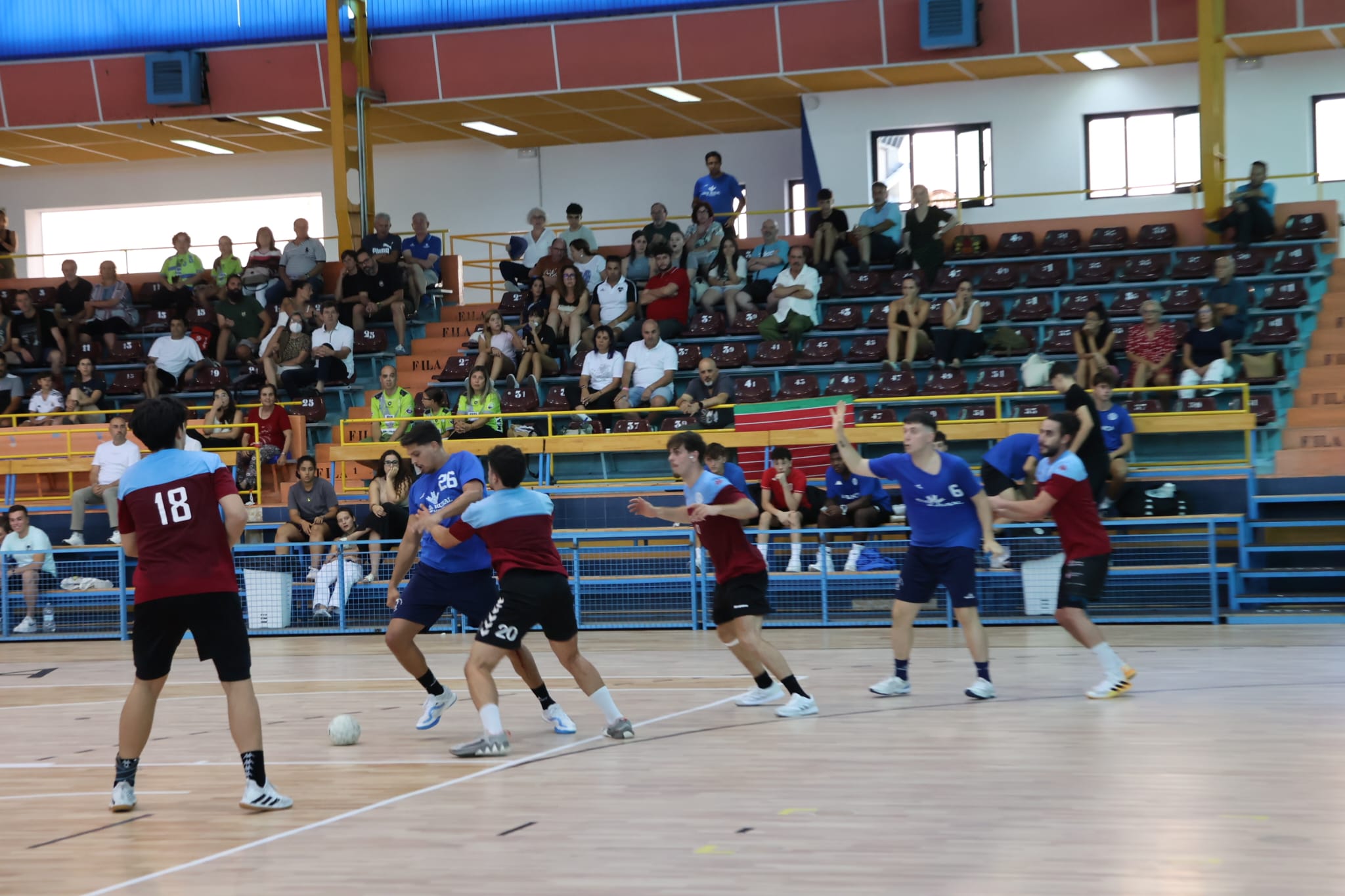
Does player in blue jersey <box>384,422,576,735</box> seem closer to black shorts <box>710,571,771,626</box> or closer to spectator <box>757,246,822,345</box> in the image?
black shorts <box>710,571,771,626</box>

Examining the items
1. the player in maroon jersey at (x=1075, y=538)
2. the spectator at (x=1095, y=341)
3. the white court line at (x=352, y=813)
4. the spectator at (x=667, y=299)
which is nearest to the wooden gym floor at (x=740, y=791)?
the white court line at (x=352, y=813)

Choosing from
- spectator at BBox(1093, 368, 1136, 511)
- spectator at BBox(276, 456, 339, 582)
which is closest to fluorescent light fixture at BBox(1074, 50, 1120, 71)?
spectator at BBox(1093, 368, 1136, 511)

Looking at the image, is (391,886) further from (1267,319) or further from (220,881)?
(1267,319)

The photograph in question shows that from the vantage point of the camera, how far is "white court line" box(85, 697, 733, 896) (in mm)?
5246

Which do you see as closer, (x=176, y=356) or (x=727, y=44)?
(x=176, y=356)

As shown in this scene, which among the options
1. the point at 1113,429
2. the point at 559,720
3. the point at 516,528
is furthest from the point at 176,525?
the point at 1113,429

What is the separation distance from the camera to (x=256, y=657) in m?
13.0

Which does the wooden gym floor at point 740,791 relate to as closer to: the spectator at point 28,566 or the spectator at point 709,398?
the spectator at point 28,566

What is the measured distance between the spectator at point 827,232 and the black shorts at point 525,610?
1214 cm

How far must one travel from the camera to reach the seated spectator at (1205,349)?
50.8ft

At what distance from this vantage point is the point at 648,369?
1719 cm

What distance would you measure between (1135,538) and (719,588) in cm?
597

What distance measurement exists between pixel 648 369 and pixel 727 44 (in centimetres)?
599

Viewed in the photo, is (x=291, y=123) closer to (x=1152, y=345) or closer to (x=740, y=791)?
(x=1152, y=345)
